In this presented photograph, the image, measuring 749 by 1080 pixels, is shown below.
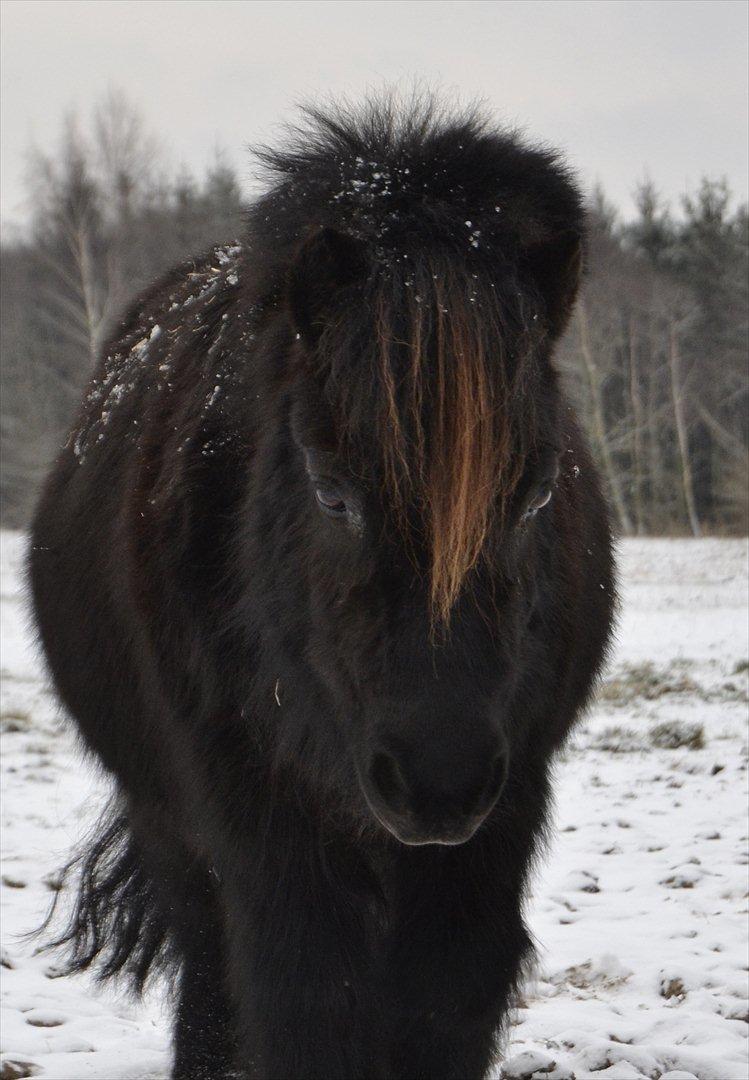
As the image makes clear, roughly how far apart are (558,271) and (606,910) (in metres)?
3.22

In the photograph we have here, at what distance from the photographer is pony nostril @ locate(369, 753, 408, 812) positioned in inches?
77.3

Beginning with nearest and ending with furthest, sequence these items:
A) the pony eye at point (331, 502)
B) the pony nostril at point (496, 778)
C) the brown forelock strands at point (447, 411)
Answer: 1. the pony nostril at point (496, 778)
2. the brown forelock strands at point (447, 411)
3. the pony eye at point (331, 502)

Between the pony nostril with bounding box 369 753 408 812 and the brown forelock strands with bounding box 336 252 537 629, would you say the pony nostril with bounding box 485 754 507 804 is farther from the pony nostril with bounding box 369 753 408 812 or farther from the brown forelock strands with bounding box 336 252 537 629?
the brown forelock strands with bounding box 336 252 537 629

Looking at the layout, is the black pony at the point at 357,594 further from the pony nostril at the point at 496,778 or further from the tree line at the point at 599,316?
the tree line at the point at 599,316

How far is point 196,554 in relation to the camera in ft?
8.82

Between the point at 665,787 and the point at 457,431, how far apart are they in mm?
4930

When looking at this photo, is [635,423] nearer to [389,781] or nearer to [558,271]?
[558,271]

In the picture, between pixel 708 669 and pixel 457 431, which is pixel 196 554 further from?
pixel 708 669

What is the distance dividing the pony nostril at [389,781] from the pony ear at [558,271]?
3.35 feet

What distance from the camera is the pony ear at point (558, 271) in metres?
2.35

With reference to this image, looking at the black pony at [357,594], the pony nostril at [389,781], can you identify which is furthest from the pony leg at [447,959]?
the pony nostril at [389,781]

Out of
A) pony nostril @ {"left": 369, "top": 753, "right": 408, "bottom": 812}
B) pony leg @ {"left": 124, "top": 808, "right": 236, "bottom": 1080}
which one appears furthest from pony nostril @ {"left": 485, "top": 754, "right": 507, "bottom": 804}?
pony leg @ {"left": 124, "top": 808, "right": 236, "bottom": 1080}

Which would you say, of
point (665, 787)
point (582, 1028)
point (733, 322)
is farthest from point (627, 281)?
point (582, 1028)

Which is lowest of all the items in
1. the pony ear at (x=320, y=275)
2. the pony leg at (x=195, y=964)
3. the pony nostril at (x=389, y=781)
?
the pony leg at (x=195, y=964)
